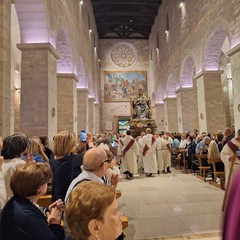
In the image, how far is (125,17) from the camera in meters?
26.8

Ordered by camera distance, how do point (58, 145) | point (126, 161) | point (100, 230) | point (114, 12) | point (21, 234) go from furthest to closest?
point (114, 12) → point (126, 161) → point (58, 145) → point (21, 234) → point (100, 230)

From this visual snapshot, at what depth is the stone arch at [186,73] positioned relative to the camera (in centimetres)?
1668

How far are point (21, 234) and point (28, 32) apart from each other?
8.40 m

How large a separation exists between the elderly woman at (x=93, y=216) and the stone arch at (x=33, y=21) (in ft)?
27.8

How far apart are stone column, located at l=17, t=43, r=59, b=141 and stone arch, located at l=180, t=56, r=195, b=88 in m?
10.6

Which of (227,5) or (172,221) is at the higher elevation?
(227,5)

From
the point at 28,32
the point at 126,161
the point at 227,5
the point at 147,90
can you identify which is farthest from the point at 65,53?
the point at 147,90

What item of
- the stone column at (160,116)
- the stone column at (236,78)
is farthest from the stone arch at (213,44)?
the stone column at (160,116)

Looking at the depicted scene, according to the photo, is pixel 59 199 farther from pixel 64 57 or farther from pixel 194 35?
pixel 194 35

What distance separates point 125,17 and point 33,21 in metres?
20.2

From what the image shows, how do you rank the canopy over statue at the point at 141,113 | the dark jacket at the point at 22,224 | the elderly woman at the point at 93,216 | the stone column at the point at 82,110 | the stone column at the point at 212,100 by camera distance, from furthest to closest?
the canopy over statue at the point at 141,113
the stone column at the point at 82,110
the stone column at the point at 212,100
the dark jacket at the point at 22,224
the elderly woman at the point at 93,216

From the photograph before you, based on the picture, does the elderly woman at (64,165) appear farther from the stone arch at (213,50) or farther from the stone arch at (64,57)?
the stone arch at (213,50)

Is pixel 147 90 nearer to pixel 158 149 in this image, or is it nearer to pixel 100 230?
pixel 158 149

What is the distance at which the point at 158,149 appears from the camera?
10562 millimetres
